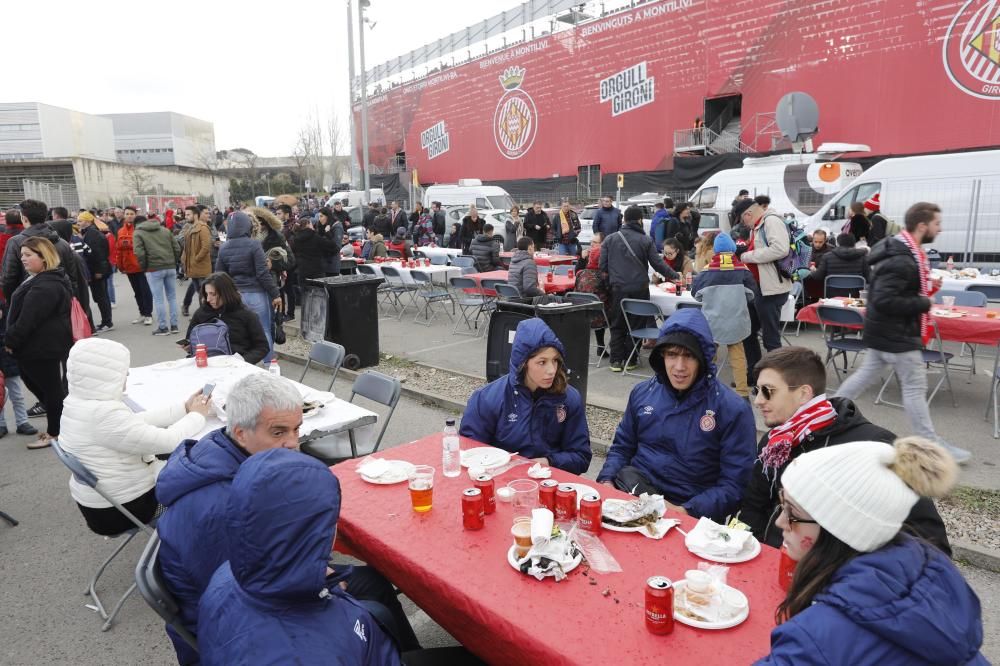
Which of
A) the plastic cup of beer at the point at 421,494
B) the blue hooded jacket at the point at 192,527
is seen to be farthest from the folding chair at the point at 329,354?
the blue hooded jacket at the point at 192,527

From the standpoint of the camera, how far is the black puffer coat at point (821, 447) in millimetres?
1918

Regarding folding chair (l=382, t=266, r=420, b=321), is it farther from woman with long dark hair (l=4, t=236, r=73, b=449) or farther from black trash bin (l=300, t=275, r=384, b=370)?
woman with long dark hair (l=4, t=236, r=73, b=449)

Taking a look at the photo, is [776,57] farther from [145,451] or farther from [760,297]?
[145,451]

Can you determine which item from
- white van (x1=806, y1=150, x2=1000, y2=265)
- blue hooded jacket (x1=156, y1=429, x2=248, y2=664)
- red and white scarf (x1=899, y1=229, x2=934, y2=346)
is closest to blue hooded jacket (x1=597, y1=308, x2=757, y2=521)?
blue hooded jacket (x1=156, y1=429, x2=248, y2=664)

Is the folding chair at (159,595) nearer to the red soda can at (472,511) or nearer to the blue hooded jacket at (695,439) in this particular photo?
the red soda can at (472,511)

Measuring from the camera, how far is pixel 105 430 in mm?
3166

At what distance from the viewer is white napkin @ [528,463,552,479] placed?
2834mm

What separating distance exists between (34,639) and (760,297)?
6651mm

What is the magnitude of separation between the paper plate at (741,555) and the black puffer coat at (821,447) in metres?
0.20

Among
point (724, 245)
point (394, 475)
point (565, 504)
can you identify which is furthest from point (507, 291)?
point (565, 504)

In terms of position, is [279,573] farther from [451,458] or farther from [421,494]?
[451,458]

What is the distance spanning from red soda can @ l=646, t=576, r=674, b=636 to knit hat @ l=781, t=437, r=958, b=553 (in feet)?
1.60

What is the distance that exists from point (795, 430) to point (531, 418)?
4.36 ft

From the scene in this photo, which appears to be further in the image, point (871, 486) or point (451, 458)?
point (451, 458)
